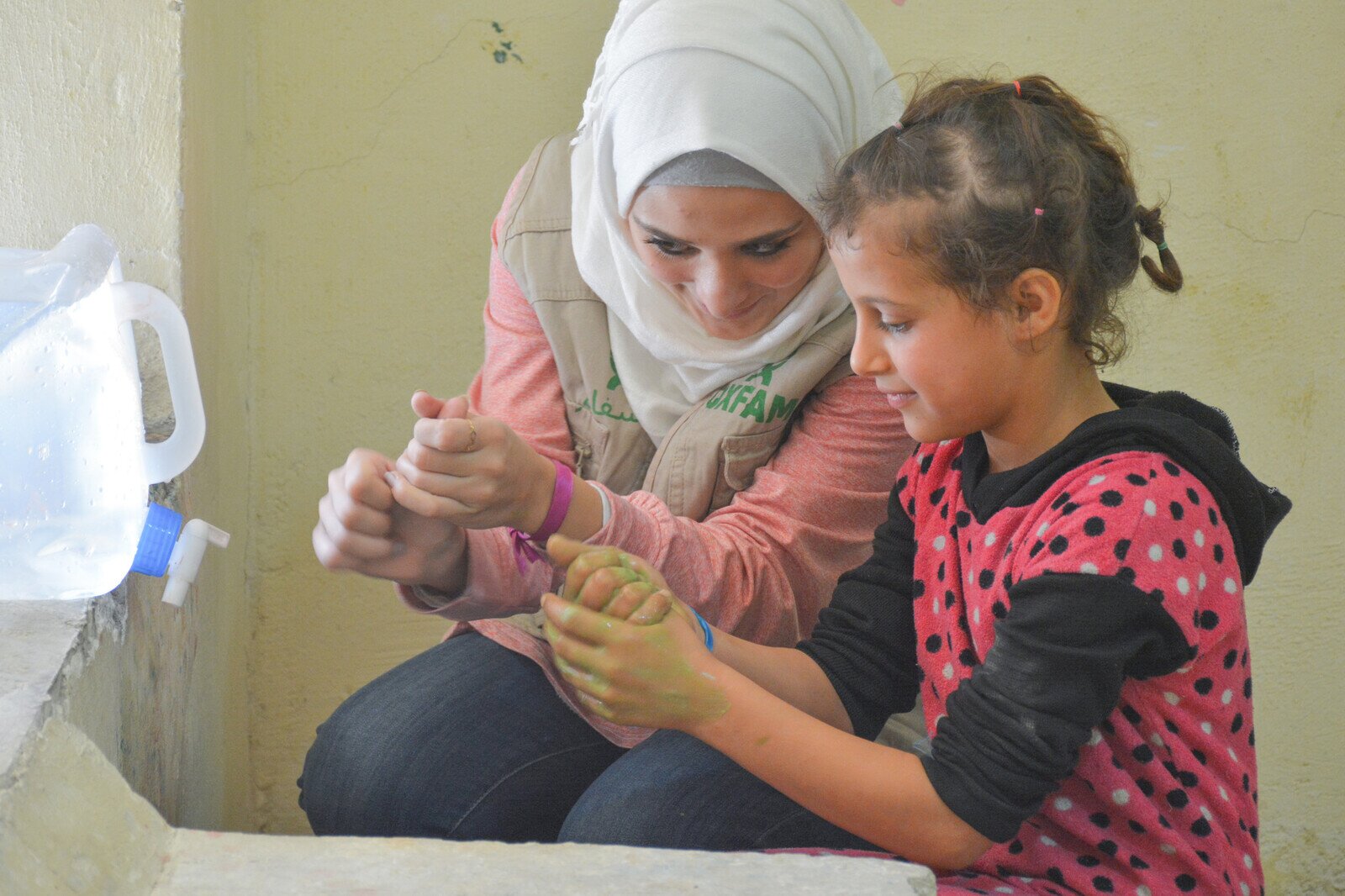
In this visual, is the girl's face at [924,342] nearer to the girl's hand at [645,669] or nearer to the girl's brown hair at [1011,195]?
the girl's brown hair at [1011,195]

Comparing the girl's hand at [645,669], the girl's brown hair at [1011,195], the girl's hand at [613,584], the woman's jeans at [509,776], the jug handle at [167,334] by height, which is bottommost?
the woman's jeans at [509,776]

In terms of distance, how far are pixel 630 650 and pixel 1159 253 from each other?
62 centimetres

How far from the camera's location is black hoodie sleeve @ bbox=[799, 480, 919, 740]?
1267mm

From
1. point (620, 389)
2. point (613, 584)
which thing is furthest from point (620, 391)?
point (613, 584)

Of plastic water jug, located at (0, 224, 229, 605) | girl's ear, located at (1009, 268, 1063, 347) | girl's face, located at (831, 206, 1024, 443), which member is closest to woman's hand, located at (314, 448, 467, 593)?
plastic water jug, located at (0, 224, 229, 605)

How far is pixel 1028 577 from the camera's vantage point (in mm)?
1016

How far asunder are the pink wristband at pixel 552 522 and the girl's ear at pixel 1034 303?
483 mm

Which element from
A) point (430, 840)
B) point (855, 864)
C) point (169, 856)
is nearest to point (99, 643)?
point (169, 856)

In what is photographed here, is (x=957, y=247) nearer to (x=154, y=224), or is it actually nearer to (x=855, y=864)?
(x=855, y=864)

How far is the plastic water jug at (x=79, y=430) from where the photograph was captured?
1088mm

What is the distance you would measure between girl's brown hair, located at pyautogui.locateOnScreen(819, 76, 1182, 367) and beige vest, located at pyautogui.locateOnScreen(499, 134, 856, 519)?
12.5 inches

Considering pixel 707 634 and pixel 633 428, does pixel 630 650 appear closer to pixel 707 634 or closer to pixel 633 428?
pixel 707 634

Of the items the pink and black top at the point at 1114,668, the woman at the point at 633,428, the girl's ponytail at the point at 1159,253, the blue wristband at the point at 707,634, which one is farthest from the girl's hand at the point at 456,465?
the girl's ponytail at the point at 1159,253

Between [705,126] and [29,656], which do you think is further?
[705,126]
